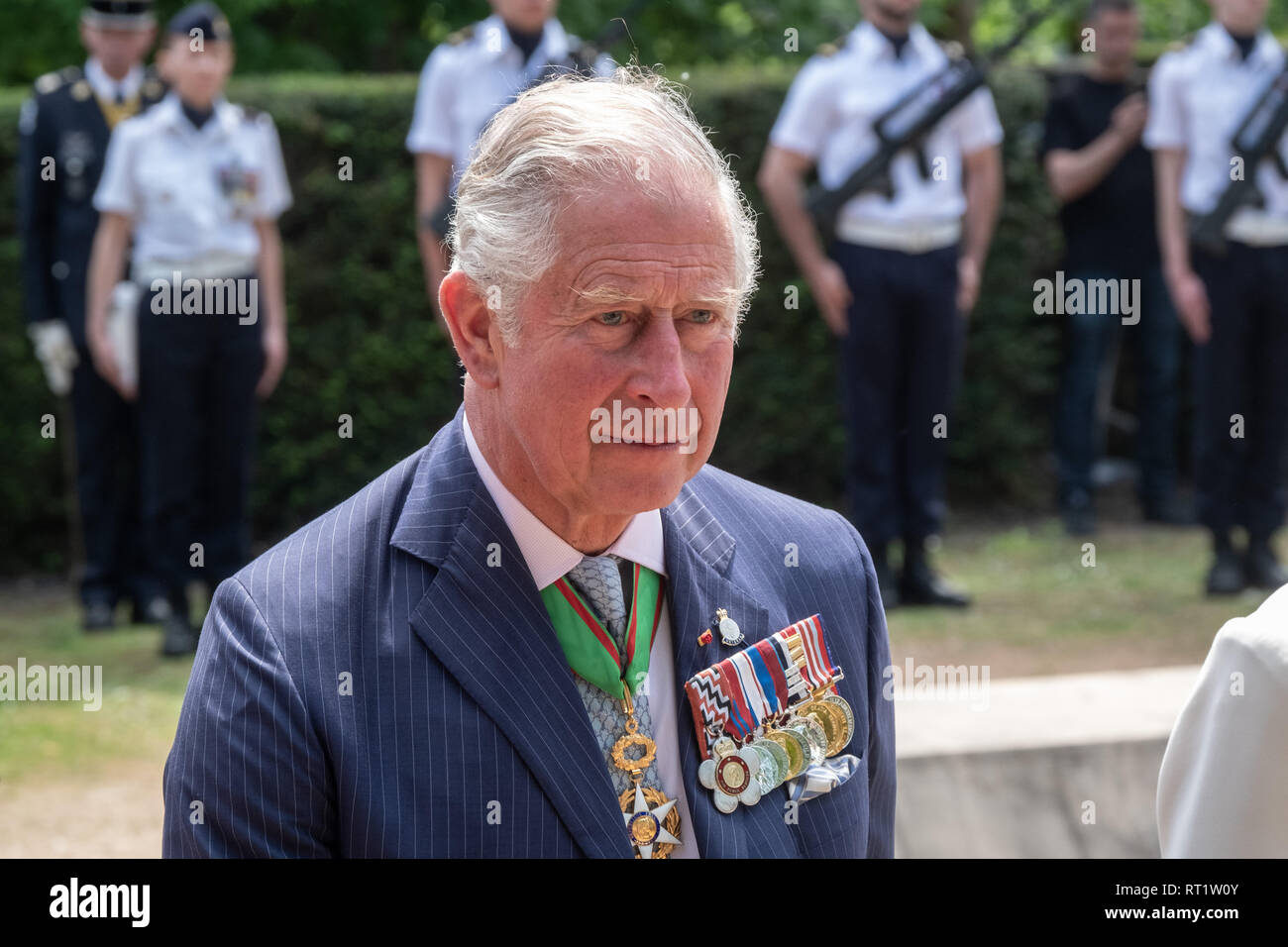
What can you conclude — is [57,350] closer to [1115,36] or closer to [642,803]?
[1115,36]

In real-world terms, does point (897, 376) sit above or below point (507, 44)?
below

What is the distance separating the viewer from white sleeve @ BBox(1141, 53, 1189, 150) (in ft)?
22.2

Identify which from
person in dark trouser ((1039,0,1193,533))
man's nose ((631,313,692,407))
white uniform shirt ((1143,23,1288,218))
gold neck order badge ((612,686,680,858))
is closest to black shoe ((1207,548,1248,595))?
white uniform shirt ((1143,23,1288,218))

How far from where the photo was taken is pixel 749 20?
46.5 ft

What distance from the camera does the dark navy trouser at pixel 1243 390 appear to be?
6.62 m

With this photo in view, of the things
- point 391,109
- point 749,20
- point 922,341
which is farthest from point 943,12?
point 922,341

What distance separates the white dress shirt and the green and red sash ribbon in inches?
0.8

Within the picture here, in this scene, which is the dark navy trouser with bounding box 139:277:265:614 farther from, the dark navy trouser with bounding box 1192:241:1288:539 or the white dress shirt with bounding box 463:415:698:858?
the white dress shirt with bounding box 463:415:698:858

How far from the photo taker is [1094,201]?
8430mm

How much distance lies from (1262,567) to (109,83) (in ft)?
16.3

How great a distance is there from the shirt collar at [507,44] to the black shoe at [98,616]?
109 inches

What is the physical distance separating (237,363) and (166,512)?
61 centimetres

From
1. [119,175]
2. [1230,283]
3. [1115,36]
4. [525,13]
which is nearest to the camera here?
[525,13]

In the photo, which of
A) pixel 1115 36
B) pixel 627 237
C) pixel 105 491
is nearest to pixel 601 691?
pixel 627 237
